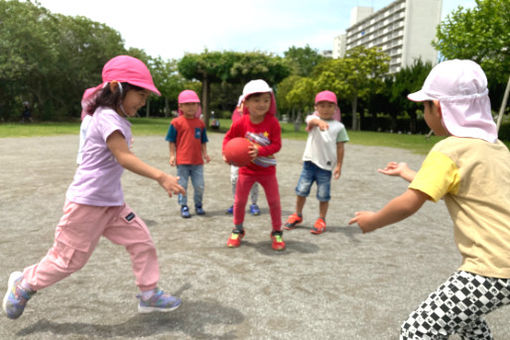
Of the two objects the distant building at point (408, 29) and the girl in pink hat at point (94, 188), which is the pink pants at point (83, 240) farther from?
the distant building at point (408, 29)

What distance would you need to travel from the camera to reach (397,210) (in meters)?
1.98

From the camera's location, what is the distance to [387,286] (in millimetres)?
3688

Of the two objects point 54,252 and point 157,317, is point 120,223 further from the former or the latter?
point 157,317

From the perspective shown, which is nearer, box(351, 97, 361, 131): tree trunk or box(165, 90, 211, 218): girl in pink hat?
box(165, 90, 211, 218): girl in pink hat

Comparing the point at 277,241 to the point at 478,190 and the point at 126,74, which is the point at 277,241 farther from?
the point at 478,190

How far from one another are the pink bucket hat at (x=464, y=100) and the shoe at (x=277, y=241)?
9.67 ft

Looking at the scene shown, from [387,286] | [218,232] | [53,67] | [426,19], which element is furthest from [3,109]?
[426,19]

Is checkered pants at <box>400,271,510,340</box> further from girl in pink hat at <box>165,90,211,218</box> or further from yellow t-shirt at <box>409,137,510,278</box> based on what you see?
girl in pink hat at <box>165,90,211,218</box>

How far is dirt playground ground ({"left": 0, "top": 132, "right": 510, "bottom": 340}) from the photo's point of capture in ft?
9.46

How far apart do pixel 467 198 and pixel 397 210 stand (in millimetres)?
342

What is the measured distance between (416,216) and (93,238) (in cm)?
536

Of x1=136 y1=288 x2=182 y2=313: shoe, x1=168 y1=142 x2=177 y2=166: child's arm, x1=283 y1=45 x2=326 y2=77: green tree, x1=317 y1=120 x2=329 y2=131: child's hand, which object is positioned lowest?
x1=136 y1=288 x2=182 y2=313: shoe

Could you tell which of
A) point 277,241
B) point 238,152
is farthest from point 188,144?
point 277,241

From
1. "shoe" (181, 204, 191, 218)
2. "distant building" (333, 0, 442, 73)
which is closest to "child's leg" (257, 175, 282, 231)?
"shoe" (181, 204, 191, 218)
